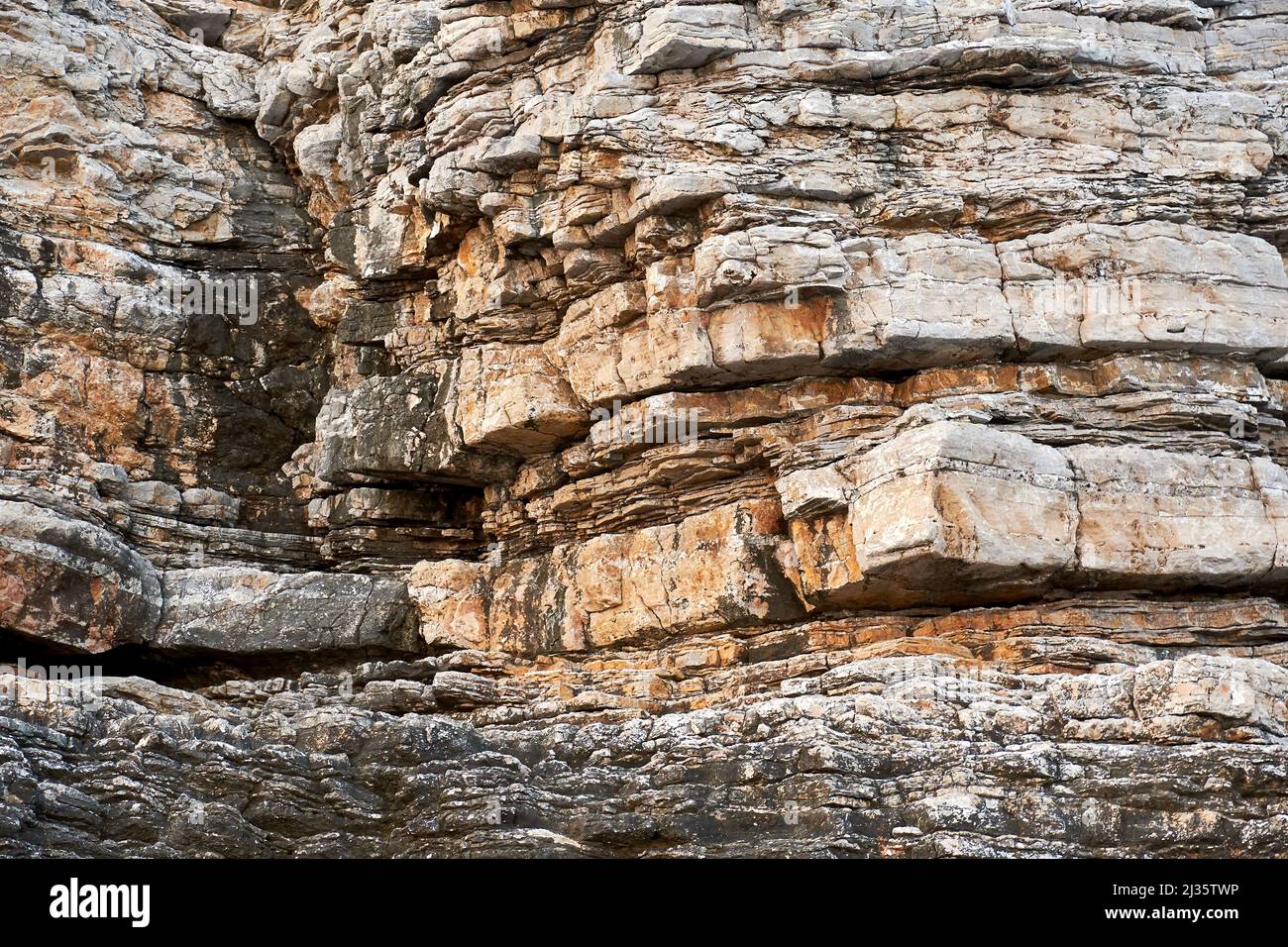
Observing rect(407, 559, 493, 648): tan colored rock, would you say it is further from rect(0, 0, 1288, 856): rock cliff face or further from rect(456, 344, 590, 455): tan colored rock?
rect(456, 344, 590, 455): tan colored rock

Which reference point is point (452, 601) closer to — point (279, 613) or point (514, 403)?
point (279, 613)

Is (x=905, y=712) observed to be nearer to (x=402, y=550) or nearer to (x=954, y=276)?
(x=954, y=276)

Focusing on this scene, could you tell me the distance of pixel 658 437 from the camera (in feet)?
85.3


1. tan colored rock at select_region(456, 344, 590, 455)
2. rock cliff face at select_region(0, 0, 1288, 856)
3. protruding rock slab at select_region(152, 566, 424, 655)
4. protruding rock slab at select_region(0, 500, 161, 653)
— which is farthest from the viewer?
protruding rock slab at select_region(152, 566, 424, 655)

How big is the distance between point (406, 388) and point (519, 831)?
11799 millimetres

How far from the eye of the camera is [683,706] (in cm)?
2322

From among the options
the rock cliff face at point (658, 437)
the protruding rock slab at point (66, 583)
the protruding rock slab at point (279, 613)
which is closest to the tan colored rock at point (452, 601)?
the rock cliff face at point (658, 437)

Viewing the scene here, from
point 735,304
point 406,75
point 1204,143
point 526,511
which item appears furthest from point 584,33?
point 1204,143

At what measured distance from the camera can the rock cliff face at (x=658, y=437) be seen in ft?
63.3

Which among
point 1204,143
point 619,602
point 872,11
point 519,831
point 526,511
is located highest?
point 872,11

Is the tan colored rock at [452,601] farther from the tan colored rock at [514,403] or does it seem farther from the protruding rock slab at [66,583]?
the protruding rock slab at [66,583]

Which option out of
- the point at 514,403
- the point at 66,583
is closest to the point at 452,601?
the point at 514,403

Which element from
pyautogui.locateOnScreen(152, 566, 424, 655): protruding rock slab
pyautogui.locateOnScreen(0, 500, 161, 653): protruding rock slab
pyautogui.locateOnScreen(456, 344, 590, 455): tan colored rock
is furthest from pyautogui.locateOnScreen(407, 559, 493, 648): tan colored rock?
pyautogui.locateOnScreen(0, 500, 161, 653): protruding rock slab

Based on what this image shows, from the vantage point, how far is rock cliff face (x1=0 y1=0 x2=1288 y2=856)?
63.3 ft
